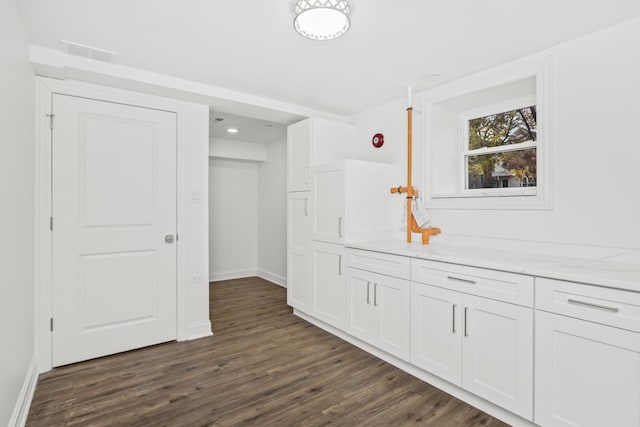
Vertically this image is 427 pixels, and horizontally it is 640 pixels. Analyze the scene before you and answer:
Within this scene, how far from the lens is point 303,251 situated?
11.9 feet

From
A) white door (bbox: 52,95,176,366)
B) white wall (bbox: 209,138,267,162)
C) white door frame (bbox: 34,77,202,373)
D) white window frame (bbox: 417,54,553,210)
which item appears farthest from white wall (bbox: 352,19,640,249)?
white wall (bbox: 209,138,267,162)

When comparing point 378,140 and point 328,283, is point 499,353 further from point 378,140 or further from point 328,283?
point 378,140

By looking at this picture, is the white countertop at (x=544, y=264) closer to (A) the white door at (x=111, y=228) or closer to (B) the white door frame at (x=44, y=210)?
(A) the white door at (x=111, y=228)

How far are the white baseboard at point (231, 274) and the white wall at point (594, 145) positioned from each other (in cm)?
446

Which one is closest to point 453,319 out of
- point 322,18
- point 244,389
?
point 244,389

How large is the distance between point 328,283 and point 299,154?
145 cm

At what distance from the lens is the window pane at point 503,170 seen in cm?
260

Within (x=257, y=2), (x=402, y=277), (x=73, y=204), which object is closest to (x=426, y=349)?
(x=402, y=277)

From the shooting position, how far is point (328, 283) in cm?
A: 324

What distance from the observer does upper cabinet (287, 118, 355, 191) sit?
11.6 feet

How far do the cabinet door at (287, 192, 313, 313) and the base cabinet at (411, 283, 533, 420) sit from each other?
4.61 ft

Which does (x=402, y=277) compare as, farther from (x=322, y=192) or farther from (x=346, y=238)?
(x=322, y=192)

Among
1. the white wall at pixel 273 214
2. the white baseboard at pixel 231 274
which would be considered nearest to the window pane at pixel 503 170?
the white wall at pixel 273 214

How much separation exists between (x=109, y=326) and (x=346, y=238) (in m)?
2.14
